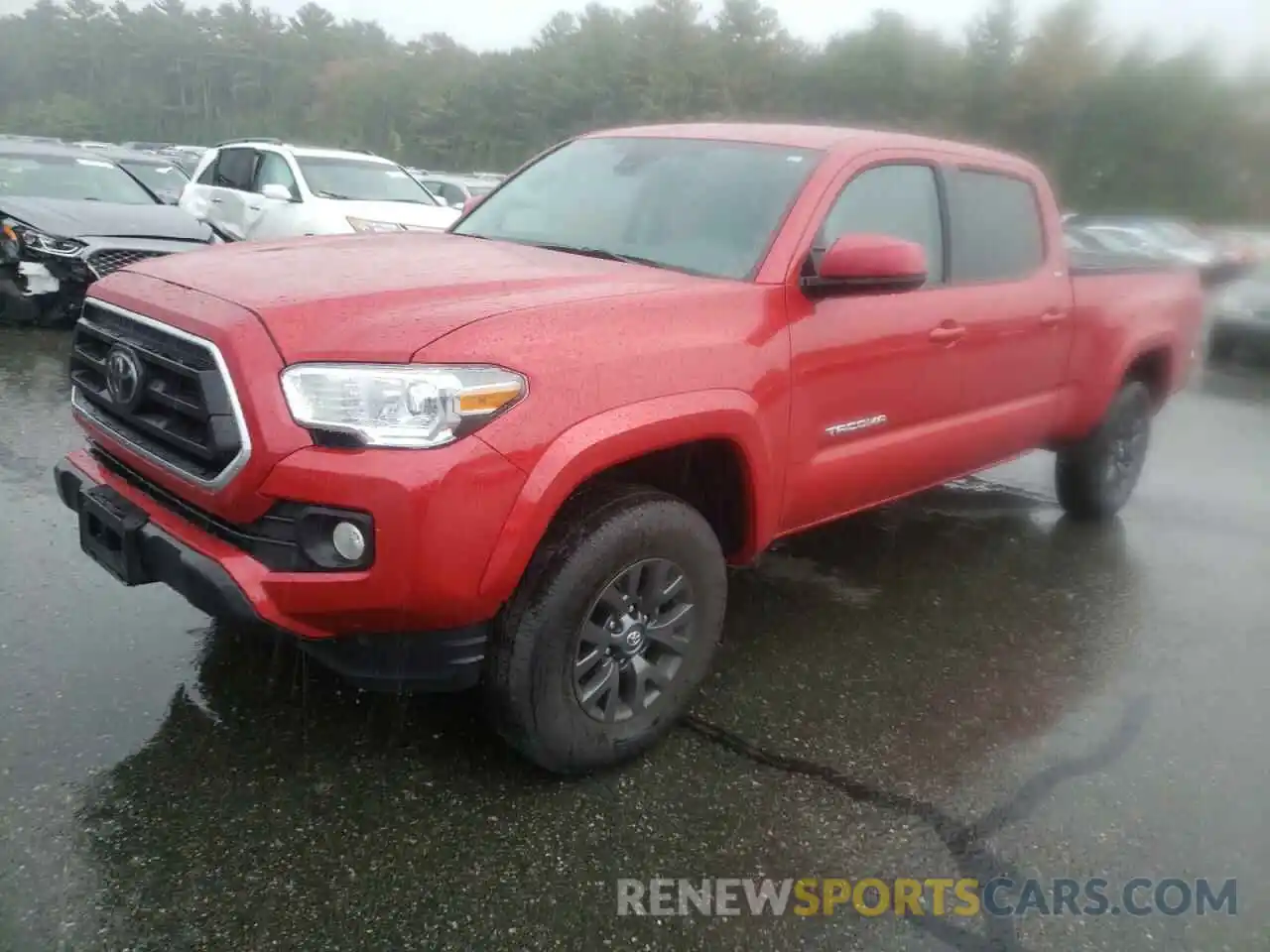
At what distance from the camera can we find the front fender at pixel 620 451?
250 cm

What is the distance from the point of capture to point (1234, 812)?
301 cm

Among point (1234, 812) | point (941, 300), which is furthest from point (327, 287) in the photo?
point (1234, 812)

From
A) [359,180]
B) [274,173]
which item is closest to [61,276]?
[274,173]

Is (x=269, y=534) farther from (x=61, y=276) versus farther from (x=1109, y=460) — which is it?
(x=61, y=276)

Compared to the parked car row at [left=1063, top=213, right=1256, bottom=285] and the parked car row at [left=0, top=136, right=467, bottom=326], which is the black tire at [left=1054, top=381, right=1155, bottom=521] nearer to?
the parked car row at [left=0, top=136, right=467, bottom=326]

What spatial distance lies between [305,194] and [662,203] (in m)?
7.52

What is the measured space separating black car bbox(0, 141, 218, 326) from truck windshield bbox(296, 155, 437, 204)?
1735 millimetres

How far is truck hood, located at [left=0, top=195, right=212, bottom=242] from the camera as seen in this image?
804 centimetres

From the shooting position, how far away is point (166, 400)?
2.68 m

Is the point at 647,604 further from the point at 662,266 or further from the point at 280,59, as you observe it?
the point at 280,59

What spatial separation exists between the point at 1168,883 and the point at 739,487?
1521 mm

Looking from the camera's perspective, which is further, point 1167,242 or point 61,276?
point 1167,242

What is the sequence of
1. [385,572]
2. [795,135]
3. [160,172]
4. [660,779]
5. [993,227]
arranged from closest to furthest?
[385,572] < [660,779] < [795,135] < [993,227] < [160,172]

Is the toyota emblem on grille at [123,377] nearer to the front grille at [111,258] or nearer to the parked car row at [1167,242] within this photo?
the front grille at [111,258]
